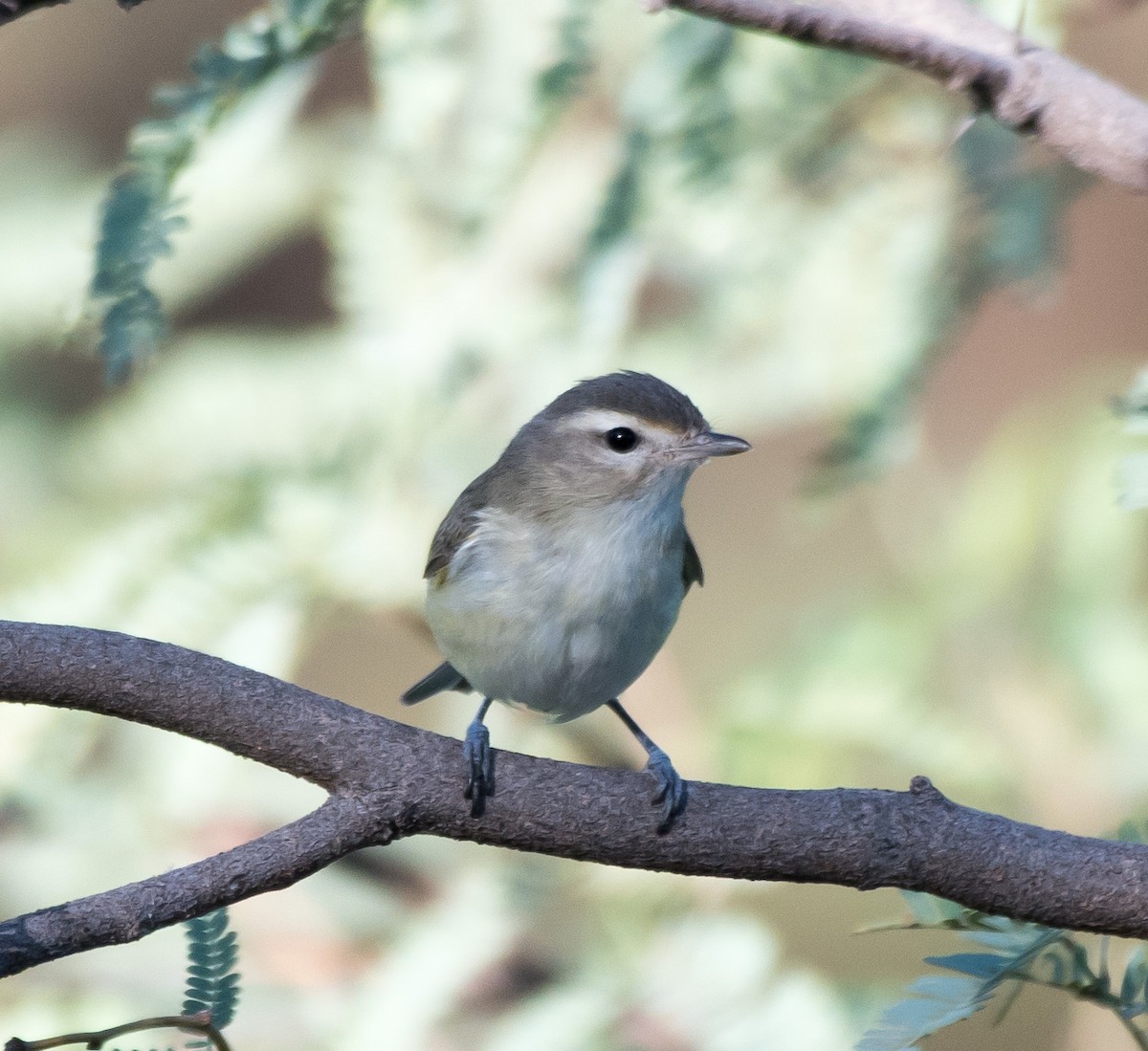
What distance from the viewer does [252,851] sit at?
5.64 feet

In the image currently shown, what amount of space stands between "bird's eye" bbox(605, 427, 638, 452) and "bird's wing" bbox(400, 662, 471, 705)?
2.47 feet

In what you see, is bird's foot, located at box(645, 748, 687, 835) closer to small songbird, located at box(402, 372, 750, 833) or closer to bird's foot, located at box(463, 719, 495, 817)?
bird's foot, located at box(463, 719, 495, 817)

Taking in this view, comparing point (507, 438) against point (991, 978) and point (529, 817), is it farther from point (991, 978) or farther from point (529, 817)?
point (991, 978)

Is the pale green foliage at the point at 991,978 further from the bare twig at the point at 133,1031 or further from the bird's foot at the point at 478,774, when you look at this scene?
the bare twig at the point at 133,1031

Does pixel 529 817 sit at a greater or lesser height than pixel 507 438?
lesser

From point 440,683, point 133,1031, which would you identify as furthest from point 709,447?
point 133,1031

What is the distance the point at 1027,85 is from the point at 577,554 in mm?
1280

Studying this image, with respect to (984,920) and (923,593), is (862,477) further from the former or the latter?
(984,920)

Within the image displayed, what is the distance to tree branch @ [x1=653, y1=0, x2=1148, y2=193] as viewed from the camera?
7.18ft

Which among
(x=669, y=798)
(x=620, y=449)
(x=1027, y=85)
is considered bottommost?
(x=669, y=798)

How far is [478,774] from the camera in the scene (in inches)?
76.9

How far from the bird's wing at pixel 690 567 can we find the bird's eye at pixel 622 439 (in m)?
0.28

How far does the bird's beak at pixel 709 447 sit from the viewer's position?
2980 millimetres

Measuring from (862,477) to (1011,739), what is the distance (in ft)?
2.84
